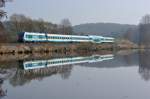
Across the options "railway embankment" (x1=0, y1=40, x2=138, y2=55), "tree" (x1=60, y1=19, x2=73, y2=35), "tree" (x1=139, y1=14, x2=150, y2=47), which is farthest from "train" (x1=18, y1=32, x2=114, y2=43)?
"tree" (x1=139, y1=14, x2=150, y2=47)

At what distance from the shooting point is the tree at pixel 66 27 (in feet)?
315

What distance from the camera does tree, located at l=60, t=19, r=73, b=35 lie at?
96.1 metres

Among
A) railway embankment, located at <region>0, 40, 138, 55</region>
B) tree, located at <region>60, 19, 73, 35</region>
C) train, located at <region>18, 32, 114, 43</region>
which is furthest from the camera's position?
tree, located at <region>60, 19, 73, 35</region>

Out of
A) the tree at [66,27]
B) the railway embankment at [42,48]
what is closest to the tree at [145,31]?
the tree at [66,27]

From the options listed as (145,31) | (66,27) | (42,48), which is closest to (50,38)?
(42,48)

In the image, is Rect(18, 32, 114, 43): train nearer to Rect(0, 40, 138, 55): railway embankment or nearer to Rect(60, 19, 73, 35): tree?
Rect(0, 40, 138, 55): railway embankment

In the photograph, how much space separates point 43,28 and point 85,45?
1920 centimetres

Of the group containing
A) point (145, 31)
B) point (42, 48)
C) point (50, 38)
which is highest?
point (50, 38)

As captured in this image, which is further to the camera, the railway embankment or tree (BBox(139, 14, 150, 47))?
tree (BBox(139, 14, 150, 47))

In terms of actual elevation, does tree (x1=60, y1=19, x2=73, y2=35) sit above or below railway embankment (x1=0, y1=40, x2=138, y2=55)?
above

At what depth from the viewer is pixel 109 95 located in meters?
13.8

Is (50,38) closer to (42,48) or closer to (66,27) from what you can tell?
(42,48)

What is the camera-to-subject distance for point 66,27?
101m

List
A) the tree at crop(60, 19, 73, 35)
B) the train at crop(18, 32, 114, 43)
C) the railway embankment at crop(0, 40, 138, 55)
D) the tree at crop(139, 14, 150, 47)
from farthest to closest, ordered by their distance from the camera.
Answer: the tree at crop(139, 14, 150, 47) → the tree at crop(60, 19, 73, 35) → the train at crop(18, 32, 114, 43) → the railway embankment at crop(0, 40, 138, 55)
